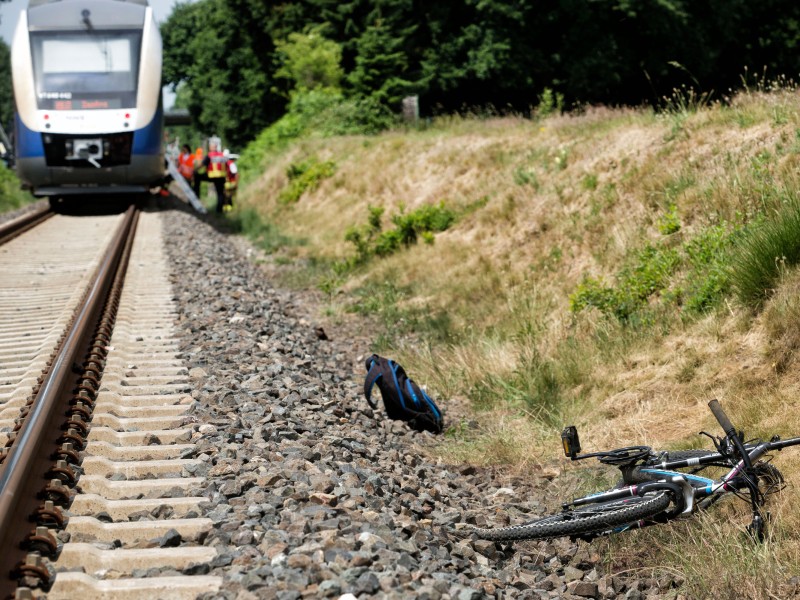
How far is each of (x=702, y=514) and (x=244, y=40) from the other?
49.7 m

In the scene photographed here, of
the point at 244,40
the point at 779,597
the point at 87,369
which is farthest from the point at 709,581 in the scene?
the point at 244,40

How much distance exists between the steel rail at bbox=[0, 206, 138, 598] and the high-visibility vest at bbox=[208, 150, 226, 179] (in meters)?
14.7

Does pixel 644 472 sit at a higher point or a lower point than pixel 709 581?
higher

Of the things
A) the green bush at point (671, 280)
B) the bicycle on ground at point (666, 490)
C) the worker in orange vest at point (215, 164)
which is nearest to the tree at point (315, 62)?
the worker in orange vest at point (215, 164)

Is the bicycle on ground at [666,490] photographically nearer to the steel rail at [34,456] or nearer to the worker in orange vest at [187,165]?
the steel rail at [34,456]

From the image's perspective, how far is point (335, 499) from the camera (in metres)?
4.77

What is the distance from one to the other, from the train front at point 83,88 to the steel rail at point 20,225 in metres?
0.82

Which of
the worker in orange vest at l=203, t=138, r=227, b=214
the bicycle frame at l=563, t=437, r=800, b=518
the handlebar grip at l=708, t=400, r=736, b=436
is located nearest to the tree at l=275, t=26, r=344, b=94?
the worker in orange vest at l=203, t=138, r=227, b=214

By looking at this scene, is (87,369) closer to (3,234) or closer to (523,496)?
(523,496)

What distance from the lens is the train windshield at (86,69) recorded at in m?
19.2

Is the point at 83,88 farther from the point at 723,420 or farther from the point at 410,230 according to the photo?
the point at 723,420

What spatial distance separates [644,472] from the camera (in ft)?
15.8

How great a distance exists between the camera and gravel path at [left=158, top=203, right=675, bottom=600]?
3.99m

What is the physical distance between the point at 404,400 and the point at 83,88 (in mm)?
14421
